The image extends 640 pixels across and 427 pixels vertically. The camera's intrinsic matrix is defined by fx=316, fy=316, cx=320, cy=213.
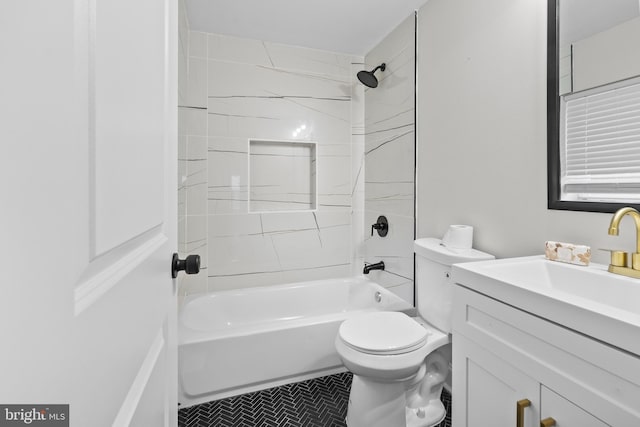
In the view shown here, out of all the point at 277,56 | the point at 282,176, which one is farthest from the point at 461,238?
the point at 277,56

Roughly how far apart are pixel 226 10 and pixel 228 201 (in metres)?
1.35

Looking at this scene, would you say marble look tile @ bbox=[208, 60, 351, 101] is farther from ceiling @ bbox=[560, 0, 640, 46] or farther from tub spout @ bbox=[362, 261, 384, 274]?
ceiling @ bbox=[560, 0, 640, 46]

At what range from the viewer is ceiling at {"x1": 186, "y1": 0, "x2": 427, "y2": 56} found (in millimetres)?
2084

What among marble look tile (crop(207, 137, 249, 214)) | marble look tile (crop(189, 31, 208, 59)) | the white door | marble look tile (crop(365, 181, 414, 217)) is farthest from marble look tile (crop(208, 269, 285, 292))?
the white door

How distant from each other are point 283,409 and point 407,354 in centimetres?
82

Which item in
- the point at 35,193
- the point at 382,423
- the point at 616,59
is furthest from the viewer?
the point at 382,423

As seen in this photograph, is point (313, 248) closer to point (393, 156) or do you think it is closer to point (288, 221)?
point (288, 221)

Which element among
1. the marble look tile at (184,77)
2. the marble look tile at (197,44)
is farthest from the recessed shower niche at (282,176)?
the marble look tile at (197,44)

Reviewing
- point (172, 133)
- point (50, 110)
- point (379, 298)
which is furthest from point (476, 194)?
point (50, 110)

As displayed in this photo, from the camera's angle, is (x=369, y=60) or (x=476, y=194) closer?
(x=476, y=194)

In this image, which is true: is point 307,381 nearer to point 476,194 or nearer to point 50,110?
point 476,194

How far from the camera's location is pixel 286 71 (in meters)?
2.67

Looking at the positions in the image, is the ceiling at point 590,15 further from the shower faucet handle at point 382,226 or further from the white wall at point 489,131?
the shower faucet handle at point 382,226

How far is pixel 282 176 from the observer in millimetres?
2764
